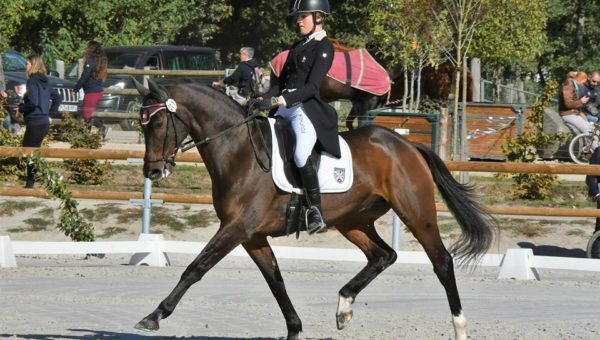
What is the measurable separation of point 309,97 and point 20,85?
17682mm

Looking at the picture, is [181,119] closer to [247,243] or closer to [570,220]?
[247,243]

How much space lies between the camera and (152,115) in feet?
29.2

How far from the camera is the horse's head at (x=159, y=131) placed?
349 inches

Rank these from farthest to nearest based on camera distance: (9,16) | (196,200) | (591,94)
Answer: (9,16) → (591,94) → (196,200)

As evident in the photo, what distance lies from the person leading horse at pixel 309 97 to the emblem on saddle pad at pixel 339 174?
13cm

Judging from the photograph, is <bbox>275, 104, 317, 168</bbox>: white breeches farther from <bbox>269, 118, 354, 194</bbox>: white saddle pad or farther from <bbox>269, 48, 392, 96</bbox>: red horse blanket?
<bbox>269, 48, 392, 96</bbox>: red horse blanket

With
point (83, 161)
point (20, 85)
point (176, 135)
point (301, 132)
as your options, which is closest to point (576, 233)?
point (83, 161)

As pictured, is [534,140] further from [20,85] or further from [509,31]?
[20,85]

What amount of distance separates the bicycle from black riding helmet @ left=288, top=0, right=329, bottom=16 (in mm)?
11529

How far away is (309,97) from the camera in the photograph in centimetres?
938

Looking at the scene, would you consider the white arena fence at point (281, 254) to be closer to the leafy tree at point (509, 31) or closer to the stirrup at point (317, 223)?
the stirrup at point (317, 223)

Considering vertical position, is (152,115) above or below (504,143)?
above

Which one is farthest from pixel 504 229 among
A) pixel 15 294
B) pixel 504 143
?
pixel 15 294

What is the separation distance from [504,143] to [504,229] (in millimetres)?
4165
